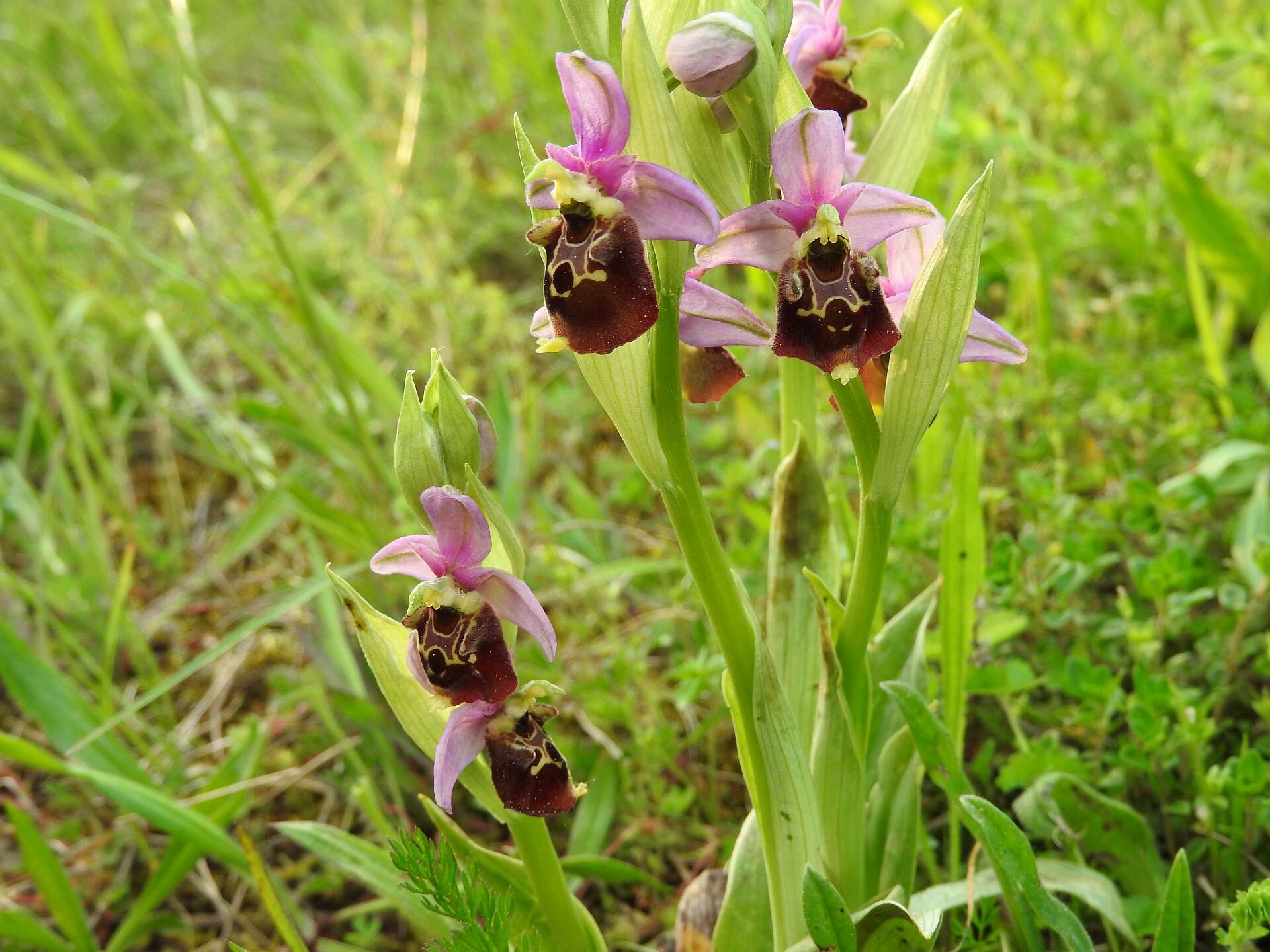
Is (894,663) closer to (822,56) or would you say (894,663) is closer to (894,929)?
(894,929)

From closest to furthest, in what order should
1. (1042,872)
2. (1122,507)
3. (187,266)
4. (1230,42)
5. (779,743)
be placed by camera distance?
(779,743)
(1042,872)
(1122,507)
(1230,42)
(187,266)

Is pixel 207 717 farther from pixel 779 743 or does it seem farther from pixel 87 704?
pixel 779 743

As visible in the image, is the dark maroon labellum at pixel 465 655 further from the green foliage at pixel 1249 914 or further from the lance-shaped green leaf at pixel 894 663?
the green foliage at pixel 1249 914

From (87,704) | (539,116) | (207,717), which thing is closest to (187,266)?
(539,116)

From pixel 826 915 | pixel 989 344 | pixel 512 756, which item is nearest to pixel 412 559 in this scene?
pixel 512 756

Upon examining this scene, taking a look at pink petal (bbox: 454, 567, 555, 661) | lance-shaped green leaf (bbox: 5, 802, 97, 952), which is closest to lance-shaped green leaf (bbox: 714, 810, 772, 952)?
pink petal (bbox: 454, 567, 555, 661)

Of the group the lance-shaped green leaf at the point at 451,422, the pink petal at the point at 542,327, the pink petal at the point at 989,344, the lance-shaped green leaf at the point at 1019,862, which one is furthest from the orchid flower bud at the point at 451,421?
the lance-shaped green leaf at the point at 1019,862
